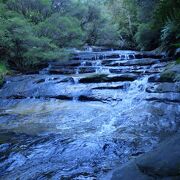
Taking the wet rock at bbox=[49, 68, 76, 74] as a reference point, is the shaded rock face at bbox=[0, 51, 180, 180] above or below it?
below

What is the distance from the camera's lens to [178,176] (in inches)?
93.0

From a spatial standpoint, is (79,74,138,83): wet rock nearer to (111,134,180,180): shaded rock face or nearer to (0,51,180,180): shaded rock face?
(0,51,180,180): shaded rock face

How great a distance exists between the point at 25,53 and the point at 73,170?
1144 cm

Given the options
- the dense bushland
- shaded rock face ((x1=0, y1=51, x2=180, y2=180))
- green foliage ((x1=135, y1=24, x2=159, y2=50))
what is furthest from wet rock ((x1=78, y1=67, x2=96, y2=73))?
green foliage ((x1=135, y1=24, x2=159, y2=50))

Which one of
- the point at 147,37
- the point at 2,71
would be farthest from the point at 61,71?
the point at 147,37

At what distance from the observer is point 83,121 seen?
6.66 meters

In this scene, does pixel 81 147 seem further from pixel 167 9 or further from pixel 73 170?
pixel 167 9

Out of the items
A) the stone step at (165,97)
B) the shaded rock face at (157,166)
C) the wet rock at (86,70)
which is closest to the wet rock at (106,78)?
the wet rock at (86,70)

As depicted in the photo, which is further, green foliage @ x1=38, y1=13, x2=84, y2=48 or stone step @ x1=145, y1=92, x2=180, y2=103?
green foliage @ x1=38, y1=13, x2=84, y2=48

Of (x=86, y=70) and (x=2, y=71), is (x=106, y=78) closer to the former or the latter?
(x=86, y=70)

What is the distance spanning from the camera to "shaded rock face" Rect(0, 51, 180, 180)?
4246 mm

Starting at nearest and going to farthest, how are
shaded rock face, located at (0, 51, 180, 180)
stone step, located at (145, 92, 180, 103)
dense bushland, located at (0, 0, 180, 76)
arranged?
1. shaded rock face, located at (0, 51, 180, 180)
2. stone step, located at (145, 92, 180, 103)
3. dense bushland, located at (0, 0, 180, 76)

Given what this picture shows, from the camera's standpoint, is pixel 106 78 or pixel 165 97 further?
pixel 106 78

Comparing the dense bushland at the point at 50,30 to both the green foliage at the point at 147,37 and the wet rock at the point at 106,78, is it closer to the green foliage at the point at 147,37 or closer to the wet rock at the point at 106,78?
the green foliage at the point at 147,37
